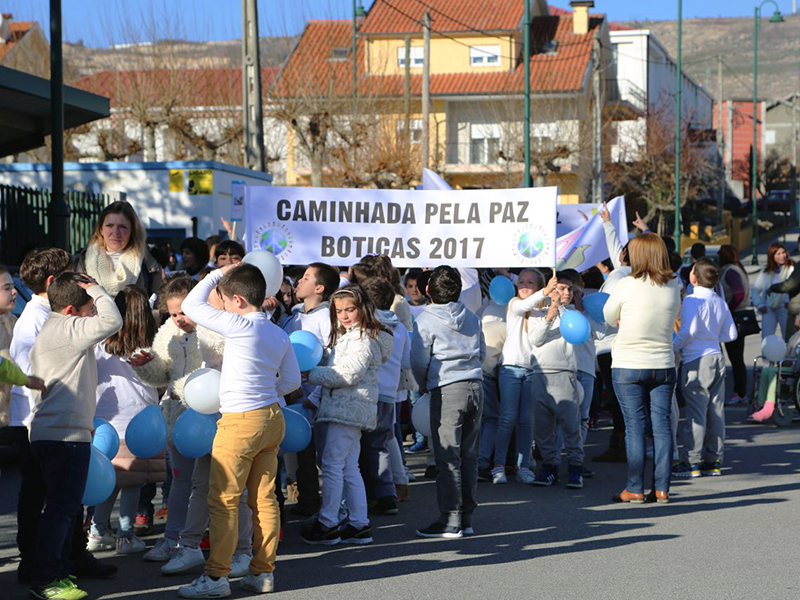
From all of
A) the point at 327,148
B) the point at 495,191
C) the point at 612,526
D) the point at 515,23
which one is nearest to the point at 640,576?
the point at 612,526

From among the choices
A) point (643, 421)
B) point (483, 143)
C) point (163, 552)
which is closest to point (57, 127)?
point (163, 552)

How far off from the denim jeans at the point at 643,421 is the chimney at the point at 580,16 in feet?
154

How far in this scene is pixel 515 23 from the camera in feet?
167

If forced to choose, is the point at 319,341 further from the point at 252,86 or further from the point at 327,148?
the point at 327,148

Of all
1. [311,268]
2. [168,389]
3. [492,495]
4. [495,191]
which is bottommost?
[492,495]

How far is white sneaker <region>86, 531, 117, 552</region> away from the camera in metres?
7.16

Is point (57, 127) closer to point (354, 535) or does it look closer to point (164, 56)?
point (354, 535)

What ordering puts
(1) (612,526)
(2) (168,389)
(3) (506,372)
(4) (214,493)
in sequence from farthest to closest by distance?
(3) (506,372), (1) (612,526), (2) (168,389), (4) (214,493)

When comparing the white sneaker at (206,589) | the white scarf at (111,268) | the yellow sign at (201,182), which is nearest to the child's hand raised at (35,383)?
the white sneaker at (206,589)

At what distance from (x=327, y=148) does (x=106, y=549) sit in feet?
95.5

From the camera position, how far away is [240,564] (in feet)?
21.1

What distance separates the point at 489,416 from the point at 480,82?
42180 millimetres

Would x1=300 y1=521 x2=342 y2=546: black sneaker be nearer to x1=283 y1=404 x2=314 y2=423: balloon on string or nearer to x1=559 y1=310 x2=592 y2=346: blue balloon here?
x1=283 y1=404 x2=314 y2=423: balloon on string

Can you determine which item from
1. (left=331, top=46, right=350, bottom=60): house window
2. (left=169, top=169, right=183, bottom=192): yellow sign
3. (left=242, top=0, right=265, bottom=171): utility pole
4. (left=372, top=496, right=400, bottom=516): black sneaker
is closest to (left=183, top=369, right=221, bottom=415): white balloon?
(left=372, top=496, right=400, bottom=516): black sneaker
